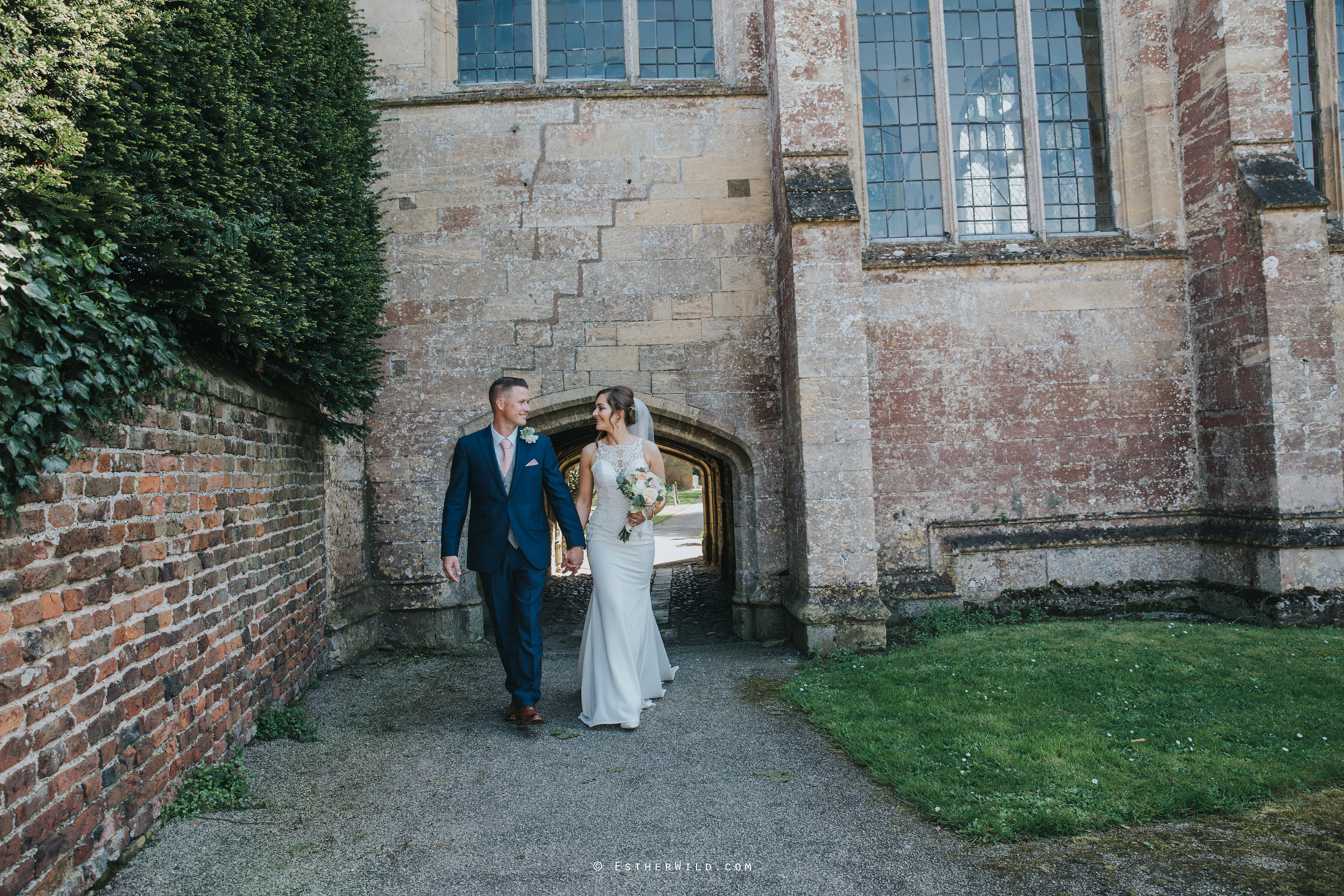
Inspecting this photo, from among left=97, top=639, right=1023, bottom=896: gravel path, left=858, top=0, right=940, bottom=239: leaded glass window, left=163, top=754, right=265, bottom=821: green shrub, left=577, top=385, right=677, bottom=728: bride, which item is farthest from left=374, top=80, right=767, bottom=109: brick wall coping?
left=163, top=754, right=265, bottom=821: green shrub

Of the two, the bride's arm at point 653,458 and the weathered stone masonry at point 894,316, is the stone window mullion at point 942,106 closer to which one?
the weathered stone masonry at point 894,316

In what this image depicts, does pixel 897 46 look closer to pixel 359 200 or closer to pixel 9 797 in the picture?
pixel 359 200

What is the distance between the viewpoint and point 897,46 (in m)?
7.91

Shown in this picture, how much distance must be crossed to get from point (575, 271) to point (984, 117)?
4741 millimetres

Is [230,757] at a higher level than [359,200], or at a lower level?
lower

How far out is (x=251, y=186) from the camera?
402 centimetres

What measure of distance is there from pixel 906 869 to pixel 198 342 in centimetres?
423

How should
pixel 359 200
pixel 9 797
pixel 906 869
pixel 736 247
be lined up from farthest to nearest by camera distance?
pixel 736 247, pixel 359 200, pixel 906 869, pixel 9 797

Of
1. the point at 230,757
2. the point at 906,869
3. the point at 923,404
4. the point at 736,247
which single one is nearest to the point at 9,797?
the point at 230,757

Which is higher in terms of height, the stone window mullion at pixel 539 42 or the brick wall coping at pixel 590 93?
the stone window mullion at pixel 539 42

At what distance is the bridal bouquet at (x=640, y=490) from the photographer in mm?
4859

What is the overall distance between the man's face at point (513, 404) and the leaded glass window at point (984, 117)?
4821mm

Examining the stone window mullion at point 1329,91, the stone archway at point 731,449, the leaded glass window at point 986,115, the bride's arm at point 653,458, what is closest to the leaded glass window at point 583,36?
the stone archway at point 731,449

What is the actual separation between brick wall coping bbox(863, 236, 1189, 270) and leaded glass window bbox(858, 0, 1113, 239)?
316 millimetres
